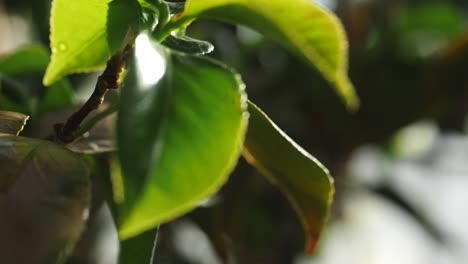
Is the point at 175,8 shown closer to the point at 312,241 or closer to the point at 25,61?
the point at 312,241

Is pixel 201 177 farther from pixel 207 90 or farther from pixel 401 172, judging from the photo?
pixel 401 172

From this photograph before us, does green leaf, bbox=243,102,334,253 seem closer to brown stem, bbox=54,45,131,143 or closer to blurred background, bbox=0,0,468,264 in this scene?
brown stem, bbox=54,45,131,143

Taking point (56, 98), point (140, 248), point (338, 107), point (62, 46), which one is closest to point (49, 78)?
point (62, 46)

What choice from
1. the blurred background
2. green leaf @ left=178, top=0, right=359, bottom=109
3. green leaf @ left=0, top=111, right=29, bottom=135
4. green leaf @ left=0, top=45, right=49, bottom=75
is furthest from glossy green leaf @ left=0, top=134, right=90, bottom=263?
the blurred background

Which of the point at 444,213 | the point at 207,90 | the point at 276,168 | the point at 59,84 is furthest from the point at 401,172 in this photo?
the point at 207,90

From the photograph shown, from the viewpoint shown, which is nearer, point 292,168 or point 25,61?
point 292,168

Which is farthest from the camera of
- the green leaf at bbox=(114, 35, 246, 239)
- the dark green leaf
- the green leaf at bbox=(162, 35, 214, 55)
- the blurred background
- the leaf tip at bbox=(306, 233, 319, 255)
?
the blurred background

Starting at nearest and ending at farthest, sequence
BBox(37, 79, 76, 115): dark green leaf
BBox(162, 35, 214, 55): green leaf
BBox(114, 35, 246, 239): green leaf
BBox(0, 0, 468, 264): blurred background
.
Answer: BBox(114, 35, 246, 239): green leaf
BBox(162, 35, 214, 55): green leaf
BBox(37, 79, 76, 115): dark green leaf
BBox(0, 0, 468, 264): blurred background
